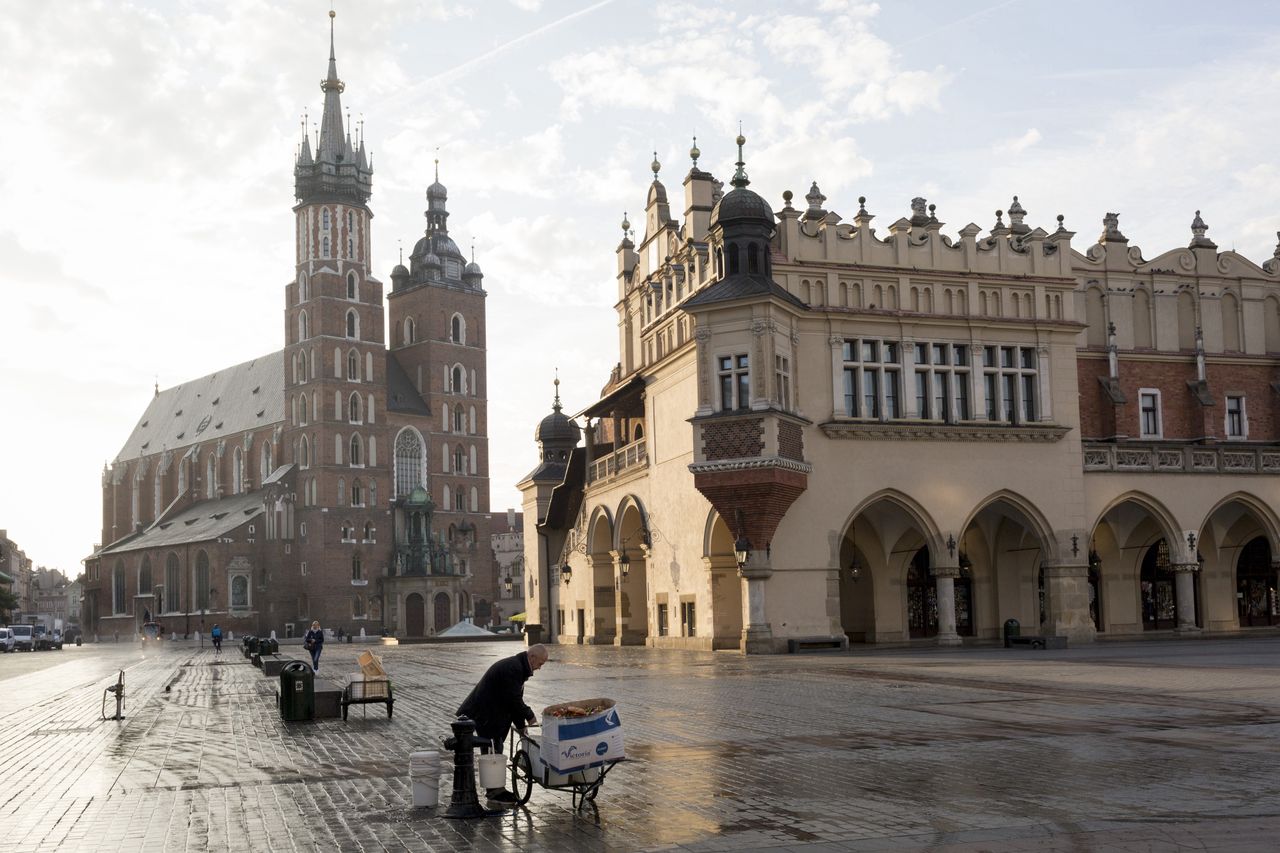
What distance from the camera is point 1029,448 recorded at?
41.4 m

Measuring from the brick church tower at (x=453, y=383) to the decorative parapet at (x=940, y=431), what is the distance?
7381cm

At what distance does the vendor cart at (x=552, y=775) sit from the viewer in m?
11.0

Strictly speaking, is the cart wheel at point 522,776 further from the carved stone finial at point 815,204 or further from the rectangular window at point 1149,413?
the rectangular window at point 1149,413

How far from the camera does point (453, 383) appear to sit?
117 m

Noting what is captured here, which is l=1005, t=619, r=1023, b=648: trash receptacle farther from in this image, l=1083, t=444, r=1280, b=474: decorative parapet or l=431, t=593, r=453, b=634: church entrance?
l=431, t=593, r=453, b=634: church entrance

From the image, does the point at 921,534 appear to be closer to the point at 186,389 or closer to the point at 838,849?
the point at 838,849

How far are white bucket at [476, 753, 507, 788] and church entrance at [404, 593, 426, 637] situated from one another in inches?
3742

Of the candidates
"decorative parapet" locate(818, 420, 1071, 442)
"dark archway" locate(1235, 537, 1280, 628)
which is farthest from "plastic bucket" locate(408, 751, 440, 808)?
"dark archway" locate(1235, 537, 1280, 628)

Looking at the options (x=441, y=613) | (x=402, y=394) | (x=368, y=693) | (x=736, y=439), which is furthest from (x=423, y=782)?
(x=402, y=394)

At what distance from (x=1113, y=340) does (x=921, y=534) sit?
995 centimetres

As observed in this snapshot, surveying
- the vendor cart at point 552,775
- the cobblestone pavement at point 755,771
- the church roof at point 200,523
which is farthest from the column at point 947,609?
the church roof at point 200,523

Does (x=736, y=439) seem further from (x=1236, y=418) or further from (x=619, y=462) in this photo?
(x=1236, y=418)

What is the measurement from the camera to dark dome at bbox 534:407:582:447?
63.0m

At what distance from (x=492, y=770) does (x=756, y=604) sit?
2673 cm
